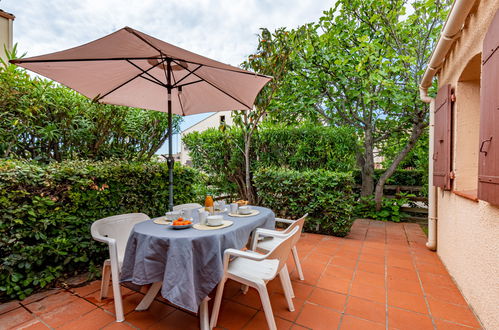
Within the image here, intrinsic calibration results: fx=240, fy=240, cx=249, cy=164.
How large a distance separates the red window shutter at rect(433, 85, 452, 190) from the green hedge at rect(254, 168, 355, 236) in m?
1.26

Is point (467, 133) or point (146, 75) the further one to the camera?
point (146, 75)

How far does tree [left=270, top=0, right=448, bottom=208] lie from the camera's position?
15.5 ft

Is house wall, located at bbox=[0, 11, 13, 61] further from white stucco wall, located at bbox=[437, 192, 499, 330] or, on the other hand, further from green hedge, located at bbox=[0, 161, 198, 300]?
white stucco wall, located at bbox=[437, 192, 499, 330]

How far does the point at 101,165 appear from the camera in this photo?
111 inches

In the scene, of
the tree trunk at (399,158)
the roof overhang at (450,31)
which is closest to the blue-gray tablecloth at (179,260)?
the roof overhang at (450,31)

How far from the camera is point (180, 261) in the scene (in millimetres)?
1610

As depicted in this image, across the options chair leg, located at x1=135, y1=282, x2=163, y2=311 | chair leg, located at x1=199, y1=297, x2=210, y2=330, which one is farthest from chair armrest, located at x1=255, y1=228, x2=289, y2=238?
chair leg, located at x1=135, y1=282, x2=163, y2=311

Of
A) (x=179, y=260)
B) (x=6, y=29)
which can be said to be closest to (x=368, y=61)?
(x=179, y=260)

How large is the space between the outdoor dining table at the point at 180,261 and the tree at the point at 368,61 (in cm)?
427

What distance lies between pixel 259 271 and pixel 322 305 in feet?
2.49

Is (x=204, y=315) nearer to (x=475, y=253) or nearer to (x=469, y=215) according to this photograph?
(x=475, y=253)

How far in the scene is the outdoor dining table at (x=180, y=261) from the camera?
1.59m

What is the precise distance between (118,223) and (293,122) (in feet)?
14.5

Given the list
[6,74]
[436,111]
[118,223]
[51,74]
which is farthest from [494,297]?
[6,74]
